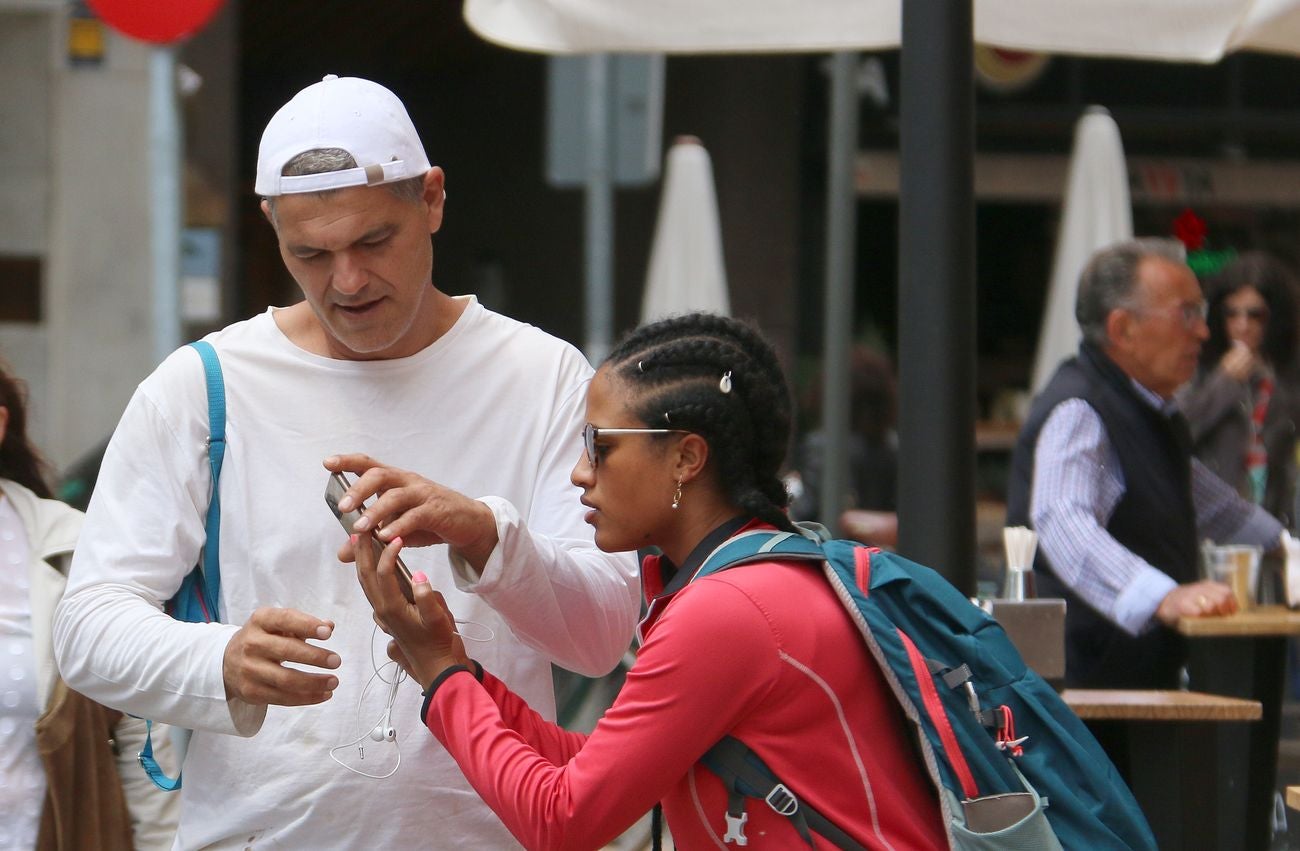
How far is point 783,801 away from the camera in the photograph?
2.31 m

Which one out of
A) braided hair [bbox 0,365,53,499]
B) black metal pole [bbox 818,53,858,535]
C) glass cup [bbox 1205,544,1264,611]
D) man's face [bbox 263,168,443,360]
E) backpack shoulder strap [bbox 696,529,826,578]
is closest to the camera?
backpack shoulder strap [bbox 696,529,826,578]

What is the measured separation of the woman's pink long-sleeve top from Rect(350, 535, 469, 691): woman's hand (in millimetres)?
90

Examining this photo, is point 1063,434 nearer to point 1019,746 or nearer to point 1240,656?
point 1240,656

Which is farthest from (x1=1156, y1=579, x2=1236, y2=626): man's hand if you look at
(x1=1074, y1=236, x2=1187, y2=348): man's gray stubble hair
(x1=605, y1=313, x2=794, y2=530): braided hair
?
(x1=605, y1=313, x2=794, y2=530): braided hair

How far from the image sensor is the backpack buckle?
231 centimetres

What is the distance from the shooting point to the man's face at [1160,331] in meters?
5.03

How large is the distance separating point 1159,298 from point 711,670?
3.19 m

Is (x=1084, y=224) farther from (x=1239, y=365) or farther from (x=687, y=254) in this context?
(x=1239, y=365)

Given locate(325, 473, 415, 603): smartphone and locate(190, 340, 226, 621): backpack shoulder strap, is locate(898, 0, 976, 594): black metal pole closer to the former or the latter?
locate(325, 473, 415, 603): smartphone

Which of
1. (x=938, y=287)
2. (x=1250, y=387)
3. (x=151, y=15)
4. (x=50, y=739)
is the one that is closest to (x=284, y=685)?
Answer: (x=50, y=739)

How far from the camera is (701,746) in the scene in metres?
2.32

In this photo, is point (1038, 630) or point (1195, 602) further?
point (1195, 602)

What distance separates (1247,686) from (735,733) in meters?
3.13

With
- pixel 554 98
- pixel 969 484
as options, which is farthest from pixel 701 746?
pixel 554 98
